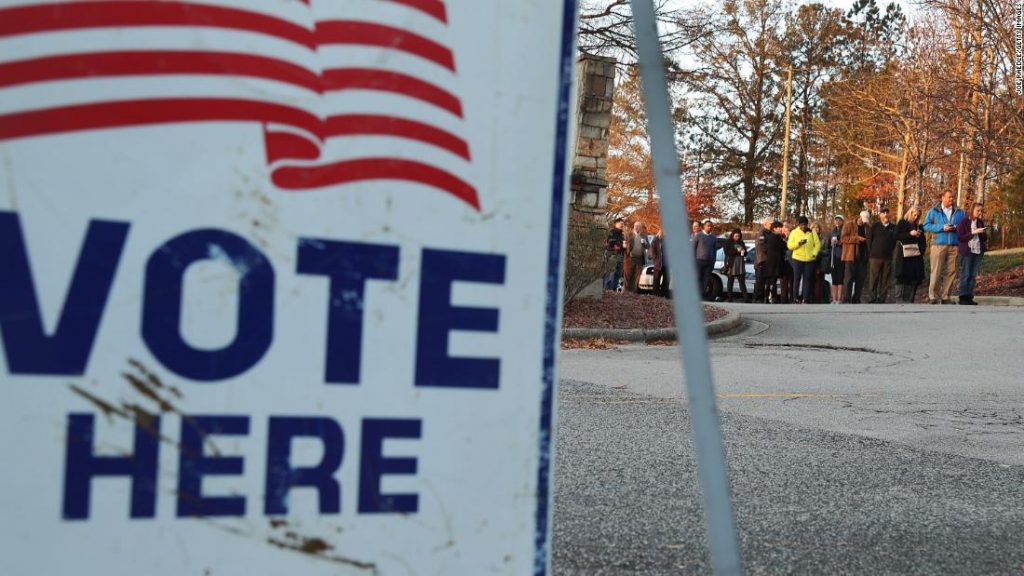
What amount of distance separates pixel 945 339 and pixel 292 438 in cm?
1215

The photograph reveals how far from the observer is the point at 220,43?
4.74 ft

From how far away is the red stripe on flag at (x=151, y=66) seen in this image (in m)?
1.36

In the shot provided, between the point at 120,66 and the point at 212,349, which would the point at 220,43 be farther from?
the point at 212,349

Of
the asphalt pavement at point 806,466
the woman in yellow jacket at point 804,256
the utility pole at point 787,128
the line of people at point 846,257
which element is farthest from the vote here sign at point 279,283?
the utility pole at point 787,128

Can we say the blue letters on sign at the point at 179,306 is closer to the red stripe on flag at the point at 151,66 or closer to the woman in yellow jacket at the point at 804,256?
the red stripe on flag at the point at 151,66

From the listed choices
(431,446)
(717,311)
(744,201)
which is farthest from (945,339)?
(744,201)

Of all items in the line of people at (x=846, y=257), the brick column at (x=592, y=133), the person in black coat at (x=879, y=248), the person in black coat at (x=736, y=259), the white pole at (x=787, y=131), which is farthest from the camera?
the white pole at (x=787, y=131)

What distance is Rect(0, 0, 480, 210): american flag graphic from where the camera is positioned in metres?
1.38

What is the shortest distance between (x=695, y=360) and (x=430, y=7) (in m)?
0.65

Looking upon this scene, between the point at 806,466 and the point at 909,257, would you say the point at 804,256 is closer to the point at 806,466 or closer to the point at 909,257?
the point at 909,257

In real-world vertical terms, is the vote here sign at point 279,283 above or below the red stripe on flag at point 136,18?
below

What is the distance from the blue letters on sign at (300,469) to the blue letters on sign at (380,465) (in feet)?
0.11

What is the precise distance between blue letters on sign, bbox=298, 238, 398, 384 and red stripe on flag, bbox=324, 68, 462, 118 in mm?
220

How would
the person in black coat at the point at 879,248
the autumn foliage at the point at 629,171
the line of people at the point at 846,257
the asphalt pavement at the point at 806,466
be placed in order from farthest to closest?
the autumn foliage at the point at 629,171
the person in black coat at the point at 879,248
the line of people at the point at 846,257
the asphalt pavement at the point at 806,466
